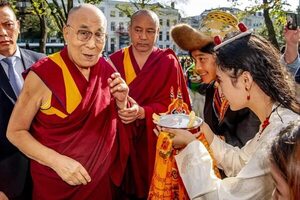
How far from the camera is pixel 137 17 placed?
3.40 meters

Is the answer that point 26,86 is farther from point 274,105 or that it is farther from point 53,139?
point 274,105

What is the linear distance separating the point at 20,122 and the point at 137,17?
1670 millimetres

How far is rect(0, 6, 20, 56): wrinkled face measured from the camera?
8.96 feet

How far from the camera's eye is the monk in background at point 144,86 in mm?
2996

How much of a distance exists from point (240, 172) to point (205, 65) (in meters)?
1.34

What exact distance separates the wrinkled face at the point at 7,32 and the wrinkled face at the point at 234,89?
5.58 feet

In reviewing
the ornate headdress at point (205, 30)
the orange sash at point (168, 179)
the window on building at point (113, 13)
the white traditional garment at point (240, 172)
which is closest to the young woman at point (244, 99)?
the white traditional garment at point (240, 172)

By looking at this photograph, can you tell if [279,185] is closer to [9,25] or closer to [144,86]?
[144,86]

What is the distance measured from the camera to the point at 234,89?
6.05ft

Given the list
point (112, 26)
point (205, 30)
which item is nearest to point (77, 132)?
point (205, 30)

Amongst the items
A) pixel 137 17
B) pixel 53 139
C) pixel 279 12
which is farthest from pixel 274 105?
pixel 279 12

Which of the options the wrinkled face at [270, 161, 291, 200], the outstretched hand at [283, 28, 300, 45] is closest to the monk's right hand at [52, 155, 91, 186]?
the wrinkled face at [270, 161, 291, 200]

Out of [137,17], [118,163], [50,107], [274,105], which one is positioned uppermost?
[137,17]

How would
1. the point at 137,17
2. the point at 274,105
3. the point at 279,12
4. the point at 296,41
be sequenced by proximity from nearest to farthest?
1. the point at 274,105
2. the point at 137,17
3. the point at 296,41
4. the point at 279,12
